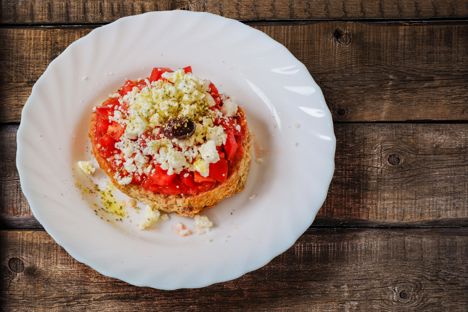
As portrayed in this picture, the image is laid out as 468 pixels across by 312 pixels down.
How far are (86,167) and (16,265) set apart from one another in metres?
0.58

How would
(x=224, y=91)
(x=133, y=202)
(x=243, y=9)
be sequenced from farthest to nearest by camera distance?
(x=243, y=9) → (x=224, y=91) → (x=133, y=202)

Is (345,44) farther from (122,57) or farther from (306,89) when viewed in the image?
(122,57)

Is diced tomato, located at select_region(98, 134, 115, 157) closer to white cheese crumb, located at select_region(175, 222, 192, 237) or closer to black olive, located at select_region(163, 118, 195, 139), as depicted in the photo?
black olive, located at select_region(163, 118, 195, 139)

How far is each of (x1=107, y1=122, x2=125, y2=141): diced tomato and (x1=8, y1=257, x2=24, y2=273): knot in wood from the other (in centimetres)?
77

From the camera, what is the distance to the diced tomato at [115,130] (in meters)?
2.56

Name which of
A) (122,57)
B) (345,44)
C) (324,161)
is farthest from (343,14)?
(122,57)

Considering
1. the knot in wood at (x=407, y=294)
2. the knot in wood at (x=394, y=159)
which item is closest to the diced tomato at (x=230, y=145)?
the knot in wood at (x=394, y=159)

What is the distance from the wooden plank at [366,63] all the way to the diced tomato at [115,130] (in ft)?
1.86

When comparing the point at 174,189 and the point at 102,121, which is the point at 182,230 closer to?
the point at 174,189

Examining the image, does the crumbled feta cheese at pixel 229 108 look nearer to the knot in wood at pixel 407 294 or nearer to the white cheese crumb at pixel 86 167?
the white cheese crumb at pixel 86 167

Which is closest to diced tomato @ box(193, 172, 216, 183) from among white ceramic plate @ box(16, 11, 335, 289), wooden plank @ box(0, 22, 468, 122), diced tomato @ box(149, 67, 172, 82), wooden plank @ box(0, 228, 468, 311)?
white ceramic plate @ box(16, 11, 335, 289)

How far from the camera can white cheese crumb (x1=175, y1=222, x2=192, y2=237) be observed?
105 inches

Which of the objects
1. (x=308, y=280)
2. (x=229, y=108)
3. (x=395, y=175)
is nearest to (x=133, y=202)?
(x=229, y=108)

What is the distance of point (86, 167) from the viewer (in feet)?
8.87
